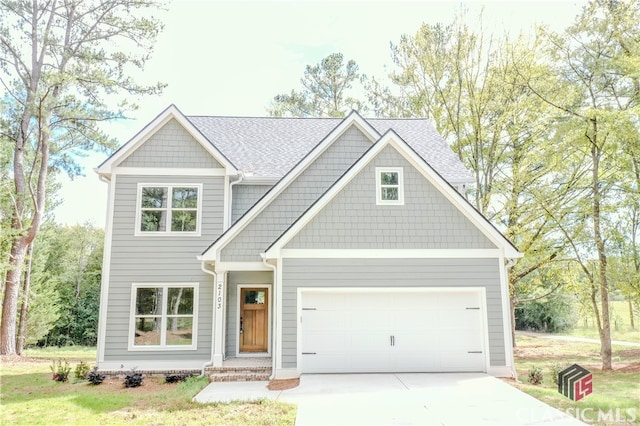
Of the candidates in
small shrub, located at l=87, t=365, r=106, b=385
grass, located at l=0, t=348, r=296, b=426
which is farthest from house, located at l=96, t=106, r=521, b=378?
grass, located at l=0, t=348, r=296, b=426

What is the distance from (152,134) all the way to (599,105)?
15198 mm

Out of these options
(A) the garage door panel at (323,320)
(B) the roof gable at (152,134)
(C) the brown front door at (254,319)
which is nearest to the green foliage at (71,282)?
(B) the roof gable at (152,134)

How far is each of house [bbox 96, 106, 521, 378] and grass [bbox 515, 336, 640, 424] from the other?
6.79 feet

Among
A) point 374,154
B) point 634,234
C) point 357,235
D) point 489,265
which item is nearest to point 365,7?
point 374,154

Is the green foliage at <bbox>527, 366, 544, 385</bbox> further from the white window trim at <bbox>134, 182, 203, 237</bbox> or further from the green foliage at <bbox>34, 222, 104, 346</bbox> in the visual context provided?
the green foliage at <bbox>34, 222, 104, 346</bbox>

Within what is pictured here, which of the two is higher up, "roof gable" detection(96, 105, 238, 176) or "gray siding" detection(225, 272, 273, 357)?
"roof gable" detection(96, 105, 238, 176)

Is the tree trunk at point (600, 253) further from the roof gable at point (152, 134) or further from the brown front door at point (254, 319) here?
the roof gable at point (152, 134)

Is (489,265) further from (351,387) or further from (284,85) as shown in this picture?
(284,85)

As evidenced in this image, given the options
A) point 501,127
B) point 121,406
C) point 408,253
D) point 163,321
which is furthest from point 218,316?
point 501,127

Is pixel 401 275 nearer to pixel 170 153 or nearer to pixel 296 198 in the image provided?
pixel 296 198

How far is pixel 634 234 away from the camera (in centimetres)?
1392

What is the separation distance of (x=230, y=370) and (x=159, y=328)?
9.13ft

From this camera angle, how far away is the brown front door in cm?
1205

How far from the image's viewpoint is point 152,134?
1245cm
